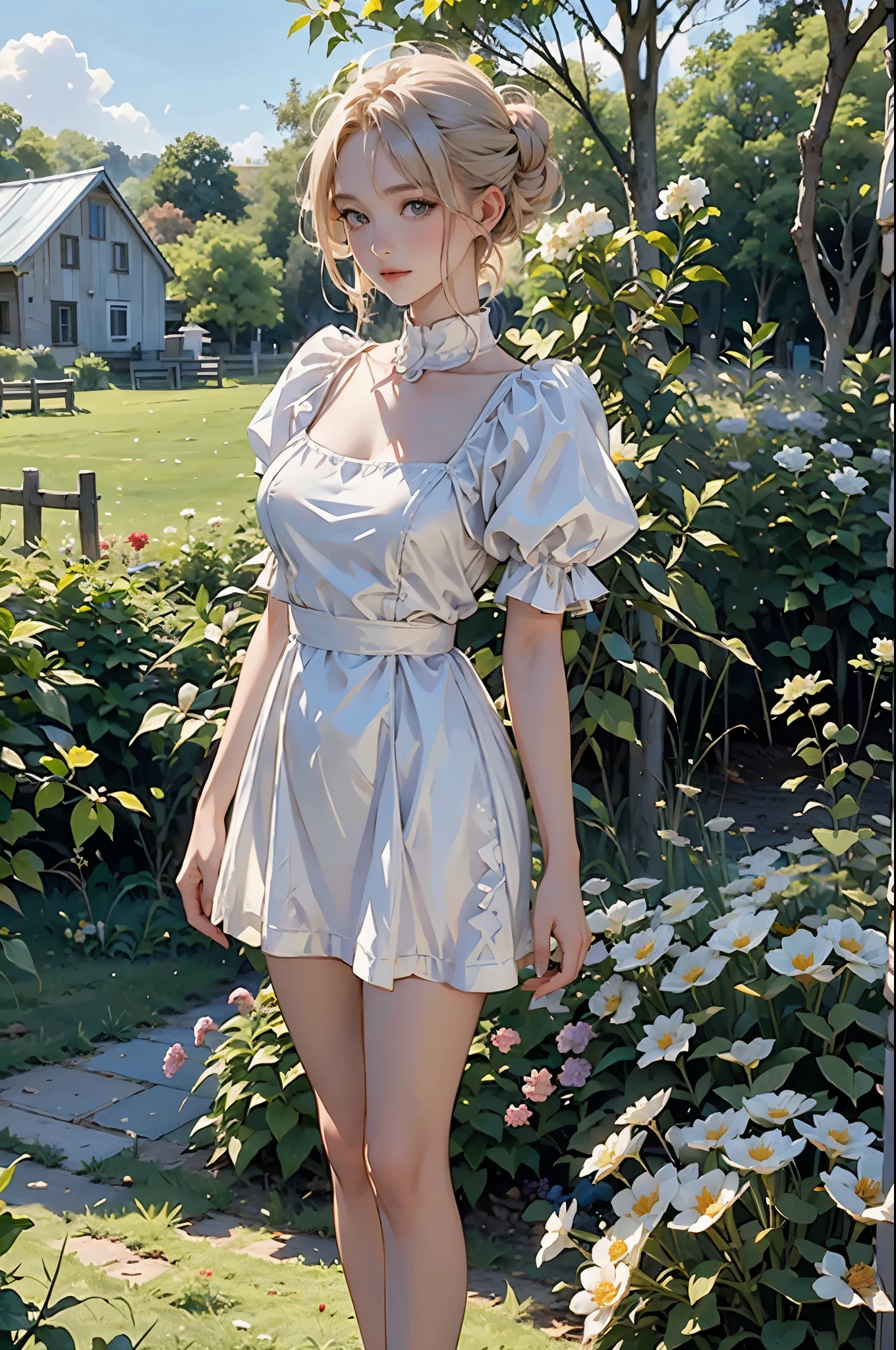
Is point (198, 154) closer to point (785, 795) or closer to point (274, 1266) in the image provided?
point (785, 795)

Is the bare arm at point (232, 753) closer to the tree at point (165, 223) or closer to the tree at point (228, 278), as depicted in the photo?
the tree at point (228, 278)

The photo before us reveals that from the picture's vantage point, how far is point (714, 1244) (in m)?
1.78

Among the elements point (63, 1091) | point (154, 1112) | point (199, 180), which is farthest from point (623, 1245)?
point (199, 180)

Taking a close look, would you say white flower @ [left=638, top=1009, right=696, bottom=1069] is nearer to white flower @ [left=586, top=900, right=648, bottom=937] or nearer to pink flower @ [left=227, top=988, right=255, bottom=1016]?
white flower @ [left=586, top=900, right=648, bottom=937]

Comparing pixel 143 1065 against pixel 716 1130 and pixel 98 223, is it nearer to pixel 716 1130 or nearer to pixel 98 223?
pixel 716 1130

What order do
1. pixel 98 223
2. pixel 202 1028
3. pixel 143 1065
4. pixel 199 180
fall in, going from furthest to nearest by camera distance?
pixel 199 180, pixel 98 223, pixel 143 1065, pixel 202 1028

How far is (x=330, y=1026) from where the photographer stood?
1574mm

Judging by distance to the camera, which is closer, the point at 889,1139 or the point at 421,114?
the point at 889,1139

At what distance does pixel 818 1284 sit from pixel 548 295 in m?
2.06

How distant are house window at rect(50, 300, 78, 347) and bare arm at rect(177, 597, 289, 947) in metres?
3.17

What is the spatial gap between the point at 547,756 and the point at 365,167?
0.70 meters

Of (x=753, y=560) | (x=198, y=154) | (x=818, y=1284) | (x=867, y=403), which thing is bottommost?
(x=818, y=1284)

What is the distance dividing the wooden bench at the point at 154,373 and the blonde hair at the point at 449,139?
10.6 feet

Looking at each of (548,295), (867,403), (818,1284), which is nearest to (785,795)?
(867,403)
